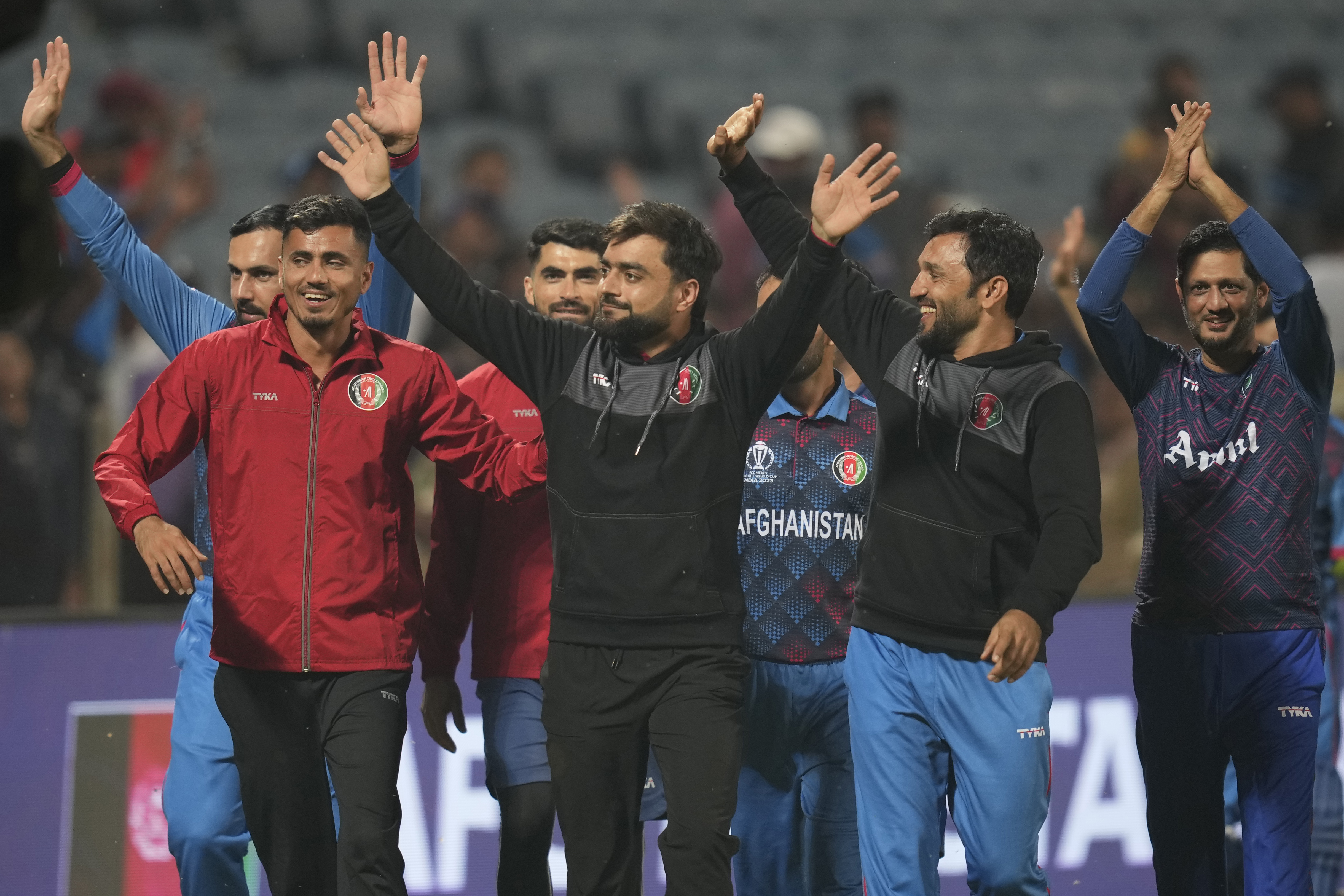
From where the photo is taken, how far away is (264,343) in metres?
4.46

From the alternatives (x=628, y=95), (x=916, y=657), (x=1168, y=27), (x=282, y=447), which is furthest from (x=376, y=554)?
(x=1168, y=27)

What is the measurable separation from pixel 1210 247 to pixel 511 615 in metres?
2.45

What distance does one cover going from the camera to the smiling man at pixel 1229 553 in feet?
14.4

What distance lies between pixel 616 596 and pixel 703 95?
8.38 meters

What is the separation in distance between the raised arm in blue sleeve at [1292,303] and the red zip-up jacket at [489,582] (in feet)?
7.46

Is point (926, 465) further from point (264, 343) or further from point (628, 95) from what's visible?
point (628, 95)

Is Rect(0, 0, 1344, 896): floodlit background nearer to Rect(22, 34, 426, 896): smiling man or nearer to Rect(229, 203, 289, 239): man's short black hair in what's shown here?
Rect(22, 34, 426, 896): smiling man

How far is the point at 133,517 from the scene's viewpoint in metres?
4.12

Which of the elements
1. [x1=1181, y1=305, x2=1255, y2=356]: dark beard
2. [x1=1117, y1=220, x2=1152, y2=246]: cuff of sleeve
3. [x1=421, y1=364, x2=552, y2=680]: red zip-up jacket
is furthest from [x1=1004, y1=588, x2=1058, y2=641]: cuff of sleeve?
[x1=421, y1=364, x2=552, y2=680]: red zip-up jacket

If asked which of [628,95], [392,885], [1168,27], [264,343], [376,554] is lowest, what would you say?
[392,885]

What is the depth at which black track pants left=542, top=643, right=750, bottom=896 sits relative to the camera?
396 cm

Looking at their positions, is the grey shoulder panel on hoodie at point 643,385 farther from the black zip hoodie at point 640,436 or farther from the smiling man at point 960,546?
the smiling man at point 960,546

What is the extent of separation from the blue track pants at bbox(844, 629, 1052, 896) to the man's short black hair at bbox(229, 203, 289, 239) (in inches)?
95.2

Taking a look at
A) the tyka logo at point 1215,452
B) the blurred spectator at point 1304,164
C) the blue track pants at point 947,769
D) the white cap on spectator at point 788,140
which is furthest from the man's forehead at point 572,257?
the blurred spectator at point 1304,164
